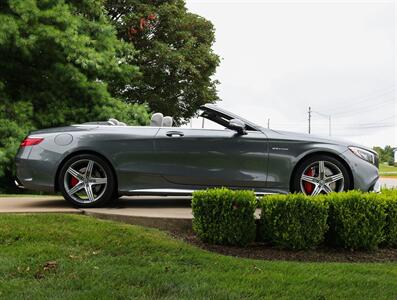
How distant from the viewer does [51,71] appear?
13531 mm

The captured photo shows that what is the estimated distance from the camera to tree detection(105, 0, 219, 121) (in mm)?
23344

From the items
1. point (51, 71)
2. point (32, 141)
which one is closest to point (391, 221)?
point (32, 141)

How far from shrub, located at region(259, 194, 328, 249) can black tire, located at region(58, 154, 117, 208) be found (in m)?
2.08

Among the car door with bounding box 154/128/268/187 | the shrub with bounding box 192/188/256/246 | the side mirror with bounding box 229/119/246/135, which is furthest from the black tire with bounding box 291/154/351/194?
the shrub with bounding box 192/188/256/246

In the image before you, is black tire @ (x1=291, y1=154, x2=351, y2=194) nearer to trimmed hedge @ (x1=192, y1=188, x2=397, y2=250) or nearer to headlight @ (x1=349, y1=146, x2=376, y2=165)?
headlight @ (x1=349, y1=146, x2=376, y2=165)

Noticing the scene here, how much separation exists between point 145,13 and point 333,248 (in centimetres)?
1981

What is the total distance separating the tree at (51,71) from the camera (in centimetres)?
1244

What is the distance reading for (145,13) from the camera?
77.0 ft

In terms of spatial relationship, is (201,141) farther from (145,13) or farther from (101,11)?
(145,13)

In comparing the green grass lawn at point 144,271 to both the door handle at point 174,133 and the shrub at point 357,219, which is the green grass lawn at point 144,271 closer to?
the shrub at point 357,219

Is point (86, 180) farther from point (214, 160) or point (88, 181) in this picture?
point (214, 160)

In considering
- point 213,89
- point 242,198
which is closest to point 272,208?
point 242,198

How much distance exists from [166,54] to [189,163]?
1764cm

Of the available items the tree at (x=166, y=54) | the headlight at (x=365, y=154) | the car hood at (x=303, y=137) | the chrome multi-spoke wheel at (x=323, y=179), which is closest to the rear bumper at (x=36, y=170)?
the car hood at (x=303, y=137)
